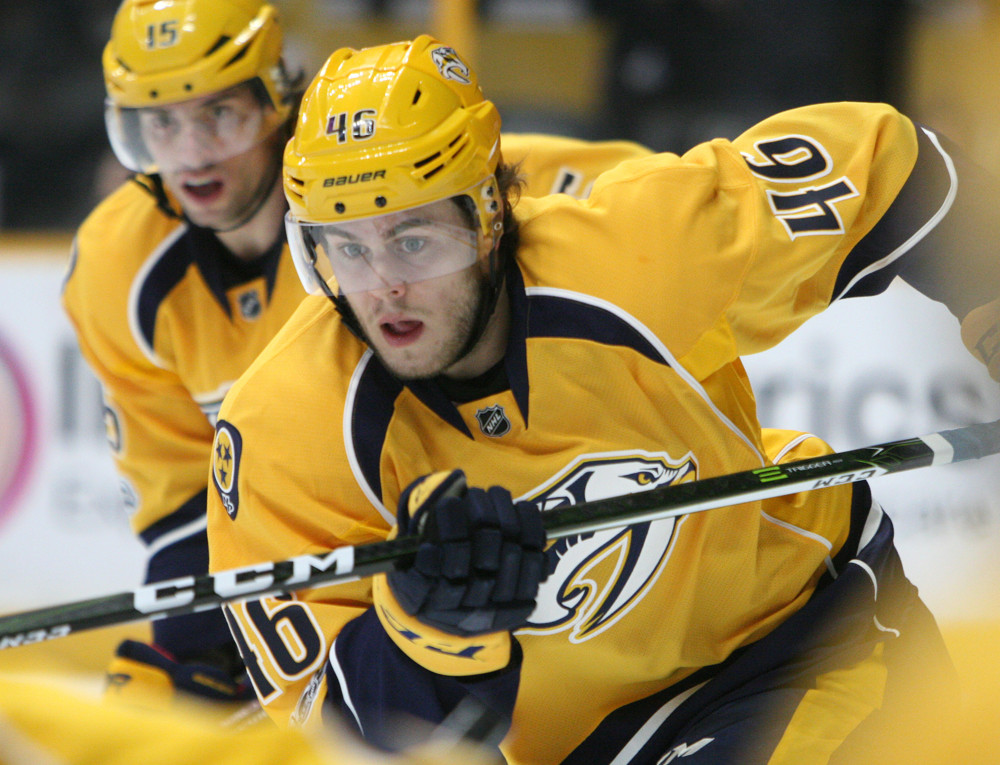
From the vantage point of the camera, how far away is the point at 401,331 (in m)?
1.72

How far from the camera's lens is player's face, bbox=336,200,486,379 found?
66.7 inches

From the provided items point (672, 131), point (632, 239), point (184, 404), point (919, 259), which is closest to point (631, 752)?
point (632, 239)

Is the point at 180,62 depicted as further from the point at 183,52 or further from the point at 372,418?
the point at 372,418

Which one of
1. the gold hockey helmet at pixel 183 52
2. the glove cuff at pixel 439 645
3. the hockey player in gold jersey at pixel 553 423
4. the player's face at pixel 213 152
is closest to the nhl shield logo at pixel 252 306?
the player's face at pixel 213 152

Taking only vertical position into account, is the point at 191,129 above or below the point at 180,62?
below

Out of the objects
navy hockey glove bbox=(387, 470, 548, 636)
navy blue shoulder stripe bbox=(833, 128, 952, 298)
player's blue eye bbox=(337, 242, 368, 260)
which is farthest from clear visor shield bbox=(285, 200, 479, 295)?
navy blue shoulder stripe bbox=(833, 128, 952, 298)

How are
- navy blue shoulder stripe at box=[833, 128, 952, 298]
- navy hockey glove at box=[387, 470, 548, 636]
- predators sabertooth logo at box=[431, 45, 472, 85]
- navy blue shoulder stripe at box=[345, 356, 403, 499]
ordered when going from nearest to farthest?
navy hockey glove at box=[387, 470, 548, 636], navy blue shoulder stripe at box=[345, 356, 403, 499], predators sabertooth logo at box=[431, 45, 472, 85], navy blue shoulder stripe at box=[833, 128, 952, 298]

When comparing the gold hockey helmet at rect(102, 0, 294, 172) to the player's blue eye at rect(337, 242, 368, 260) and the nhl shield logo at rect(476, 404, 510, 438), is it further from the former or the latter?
the nhl shield logo at rect(476, 404, 510, 438)

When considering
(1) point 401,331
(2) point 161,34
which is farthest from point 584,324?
(2) point 161,34

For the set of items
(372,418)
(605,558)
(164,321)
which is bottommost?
(164,321)

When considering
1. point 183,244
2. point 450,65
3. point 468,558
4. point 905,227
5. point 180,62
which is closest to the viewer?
point 468,558

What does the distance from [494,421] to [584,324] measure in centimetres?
19

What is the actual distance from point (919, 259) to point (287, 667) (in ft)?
3.95

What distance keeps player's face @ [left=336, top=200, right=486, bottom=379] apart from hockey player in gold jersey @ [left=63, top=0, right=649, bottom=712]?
31.6 inches
